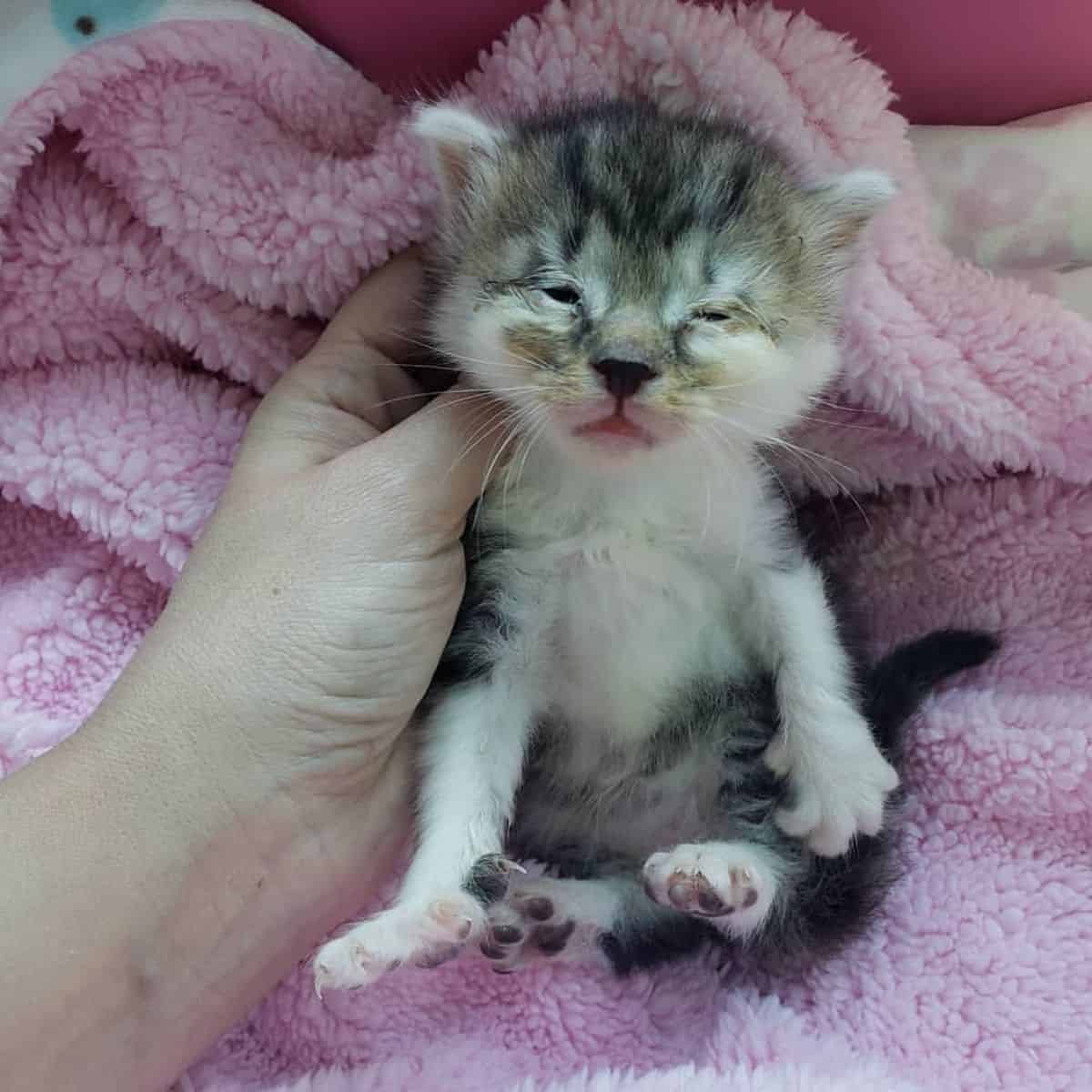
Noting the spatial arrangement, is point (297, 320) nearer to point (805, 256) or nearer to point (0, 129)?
point (0, 129)

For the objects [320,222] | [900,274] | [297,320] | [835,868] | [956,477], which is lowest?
[835,868]

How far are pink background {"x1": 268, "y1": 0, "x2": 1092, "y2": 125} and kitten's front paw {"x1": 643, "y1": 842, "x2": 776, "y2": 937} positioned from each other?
3.19ft

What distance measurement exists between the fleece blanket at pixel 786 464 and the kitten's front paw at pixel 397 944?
29cm

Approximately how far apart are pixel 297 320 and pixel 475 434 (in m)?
0.37

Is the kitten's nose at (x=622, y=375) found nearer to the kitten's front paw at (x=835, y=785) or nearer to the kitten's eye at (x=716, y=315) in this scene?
the kitten's eye at (x=716, y=315)

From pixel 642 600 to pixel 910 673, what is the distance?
1.25ft

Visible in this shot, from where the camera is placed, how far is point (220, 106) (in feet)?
4.65

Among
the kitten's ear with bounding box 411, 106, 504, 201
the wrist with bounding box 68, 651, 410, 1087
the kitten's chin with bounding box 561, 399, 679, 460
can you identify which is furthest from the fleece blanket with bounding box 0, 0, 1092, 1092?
the kitten's chin with bounding box 561, 399, 679, 460

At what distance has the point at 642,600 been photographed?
4.41ft

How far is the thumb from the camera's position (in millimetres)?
1235

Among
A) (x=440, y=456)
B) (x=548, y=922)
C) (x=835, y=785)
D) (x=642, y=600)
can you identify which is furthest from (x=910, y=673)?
(x=440, y=456)

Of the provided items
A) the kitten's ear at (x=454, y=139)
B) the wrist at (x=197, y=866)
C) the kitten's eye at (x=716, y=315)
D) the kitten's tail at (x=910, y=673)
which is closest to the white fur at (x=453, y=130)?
the kitten's ear at (x=454, y=139)

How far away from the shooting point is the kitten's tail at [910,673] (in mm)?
1454

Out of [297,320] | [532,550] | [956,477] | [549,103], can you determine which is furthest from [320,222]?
[956,477]
